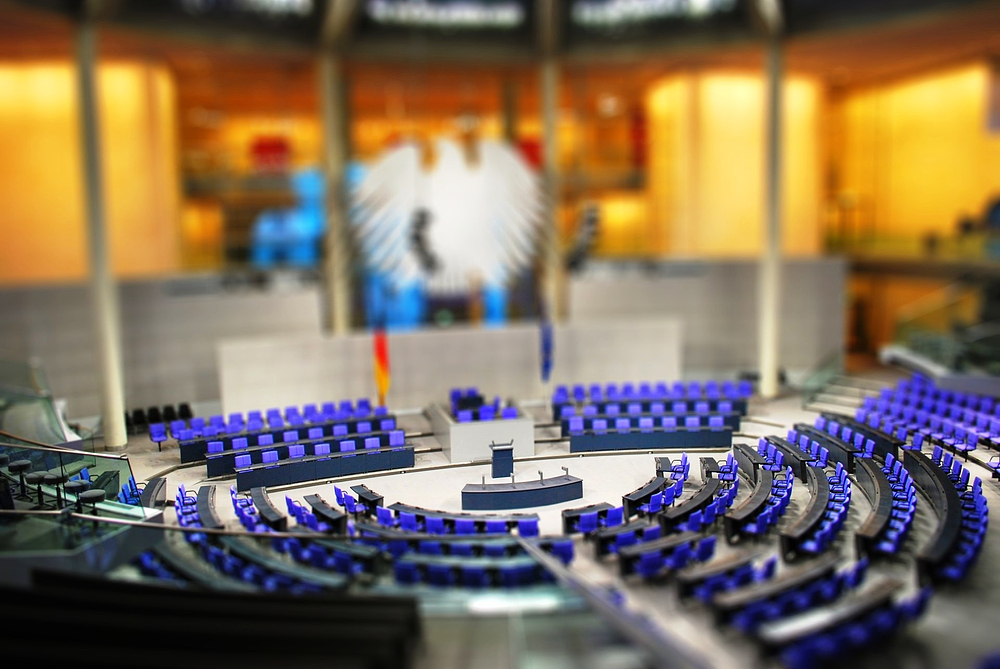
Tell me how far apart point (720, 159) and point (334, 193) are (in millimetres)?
12970

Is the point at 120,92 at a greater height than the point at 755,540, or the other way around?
the point at 120,92

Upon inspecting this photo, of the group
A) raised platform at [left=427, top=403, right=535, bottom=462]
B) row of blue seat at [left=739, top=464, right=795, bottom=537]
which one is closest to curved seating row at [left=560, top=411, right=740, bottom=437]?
raised platform at [left=427, top=403, right=535, bottom=462]

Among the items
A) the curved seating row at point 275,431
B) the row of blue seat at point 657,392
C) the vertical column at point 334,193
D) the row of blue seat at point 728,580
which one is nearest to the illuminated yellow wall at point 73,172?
the vertical column at point 334,193

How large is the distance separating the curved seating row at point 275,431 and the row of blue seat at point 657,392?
546 centimetres

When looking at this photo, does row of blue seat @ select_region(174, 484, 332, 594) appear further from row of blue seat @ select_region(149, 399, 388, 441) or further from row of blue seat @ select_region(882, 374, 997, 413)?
row of blue seat @ select_region(882, 374, 997, 413)

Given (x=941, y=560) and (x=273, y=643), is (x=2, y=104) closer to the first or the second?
(x=273, y=643)

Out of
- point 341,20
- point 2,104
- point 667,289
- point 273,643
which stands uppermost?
point 341,20

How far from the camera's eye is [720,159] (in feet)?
89.5

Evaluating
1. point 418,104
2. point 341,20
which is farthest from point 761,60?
point 341,20

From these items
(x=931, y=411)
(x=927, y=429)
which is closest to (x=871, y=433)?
(x=927, y=429)

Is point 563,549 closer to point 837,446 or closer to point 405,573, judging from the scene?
point 405,573

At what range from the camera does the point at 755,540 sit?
13.3m

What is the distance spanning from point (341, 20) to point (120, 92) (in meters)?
6.85

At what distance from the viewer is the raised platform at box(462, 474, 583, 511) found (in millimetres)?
15086
